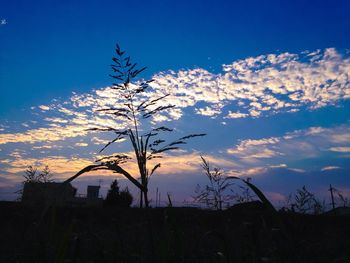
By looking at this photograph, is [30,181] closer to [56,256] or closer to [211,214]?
[211,214]

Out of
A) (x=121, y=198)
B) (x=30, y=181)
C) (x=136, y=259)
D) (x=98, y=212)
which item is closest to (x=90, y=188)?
(x=121, y=198)

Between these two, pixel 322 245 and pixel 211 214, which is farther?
pixel 211 214

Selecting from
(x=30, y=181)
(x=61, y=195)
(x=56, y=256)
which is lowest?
(x=56, y=256)

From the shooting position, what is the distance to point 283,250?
52.8 inches

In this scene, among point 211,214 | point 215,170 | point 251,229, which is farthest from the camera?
point 211,214

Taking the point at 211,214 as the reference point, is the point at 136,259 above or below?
below

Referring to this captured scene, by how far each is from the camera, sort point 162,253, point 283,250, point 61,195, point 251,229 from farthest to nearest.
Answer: point 162,253 < point 283,250 < point 251,229 < point 61,195

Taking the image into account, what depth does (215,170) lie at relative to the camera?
5855 mm

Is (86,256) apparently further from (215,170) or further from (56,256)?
(215,170)

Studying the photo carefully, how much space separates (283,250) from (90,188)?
74.3 meters

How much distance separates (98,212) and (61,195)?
6422 mm

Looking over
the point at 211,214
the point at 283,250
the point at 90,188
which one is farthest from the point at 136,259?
the point at 90,188

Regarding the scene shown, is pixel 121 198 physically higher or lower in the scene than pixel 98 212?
higher


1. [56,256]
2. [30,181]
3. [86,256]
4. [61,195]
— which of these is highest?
[30,181]
